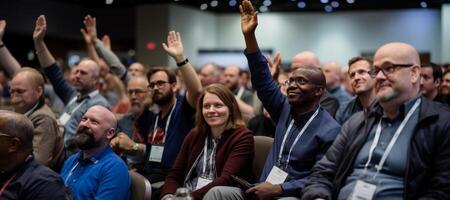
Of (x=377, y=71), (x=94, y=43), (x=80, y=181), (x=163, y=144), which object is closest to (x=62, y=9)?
(x=94, y=43)

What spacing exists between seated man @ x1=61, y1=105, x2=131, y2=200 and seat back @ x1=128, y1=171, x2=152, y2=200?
30mm

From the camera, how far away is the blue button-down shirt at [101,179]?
2762 mm

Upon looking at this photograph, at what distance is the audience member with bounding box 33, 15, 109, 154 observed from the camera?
165 inches

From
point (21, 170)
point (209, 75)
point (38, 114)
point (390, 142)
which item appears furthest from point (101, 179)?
point (209, 75)

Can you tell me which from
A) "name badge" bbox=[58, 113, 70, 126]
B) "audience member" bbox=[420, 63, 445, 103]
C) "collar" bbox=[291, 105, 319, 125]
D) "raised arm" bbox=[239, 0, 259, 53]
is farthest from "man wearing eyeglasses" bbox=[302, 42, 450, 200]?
"name badge" bbox=[58, 113, 70, 126]

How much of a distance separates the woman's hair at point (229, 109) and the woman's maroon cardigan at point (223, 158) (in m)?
0.04

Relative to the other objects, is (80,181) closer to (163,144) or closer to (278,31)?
(163,144)

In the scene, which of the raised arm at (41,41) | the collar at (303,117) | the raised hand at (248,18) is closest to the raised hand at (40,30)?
the raised arm at (41,41)

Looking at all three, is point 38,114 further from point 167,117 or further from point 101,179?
point 101,179

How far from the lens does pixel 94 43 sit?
511 cm

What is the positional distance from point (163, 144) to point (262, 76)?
987 millimetres

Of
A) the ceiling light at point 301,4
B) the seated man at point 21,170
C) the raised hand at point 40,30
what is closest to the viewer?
the seated man at point 21,170

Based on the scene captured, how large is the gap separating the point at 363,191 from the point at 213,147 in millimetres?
1122

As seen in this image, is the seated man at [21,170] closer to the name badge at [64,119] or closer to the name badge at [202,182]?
the name badge at [202,182]
